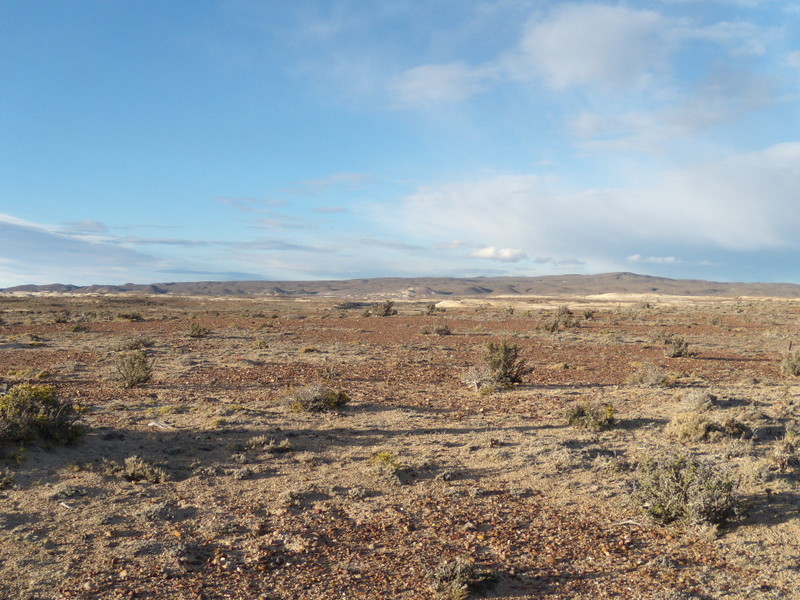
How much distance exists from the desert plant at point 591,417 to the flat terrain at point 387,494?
8.8 inches

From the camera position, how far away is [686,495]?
22.9 feet

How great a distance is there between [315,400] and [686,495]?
8.08m

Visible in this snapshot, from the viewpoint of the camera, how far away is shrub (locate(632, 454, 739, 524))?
6.78 m

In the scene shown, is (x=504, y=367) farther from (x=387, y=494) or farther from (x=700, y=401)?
(x=387, y=494)

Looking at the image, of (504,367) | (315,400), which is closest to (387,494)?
(315,400)

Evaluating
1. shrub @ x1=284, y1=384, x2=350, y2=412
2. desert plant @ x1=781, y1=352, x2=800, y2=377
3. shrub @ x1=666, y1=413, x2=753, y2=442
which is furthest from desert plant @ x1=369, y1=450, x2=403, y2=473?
desert plant @ x1=781, y1=352, x2=800, y2=377

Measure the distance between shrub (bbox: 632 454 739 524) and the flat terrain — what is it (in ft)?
0.52

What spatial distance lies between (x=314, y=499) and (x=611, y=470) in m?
5.23

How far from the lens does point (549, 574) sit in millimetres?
5867

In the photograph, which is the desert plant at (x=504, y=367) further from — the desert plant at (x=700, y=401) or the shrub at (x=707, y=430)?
the shrub at (x=707, y=430)

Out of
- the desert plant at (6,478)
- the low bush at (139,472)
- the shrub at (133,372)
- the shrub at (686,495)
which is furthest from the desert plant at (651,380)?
the desert plant at (6,478)

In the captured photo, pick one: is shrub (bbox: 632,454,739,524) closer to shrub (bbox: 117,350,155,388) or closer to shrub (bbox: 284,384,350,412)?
shrub (bbox: 284,384,350,412)

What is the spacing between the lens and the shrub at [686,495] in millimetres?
6777

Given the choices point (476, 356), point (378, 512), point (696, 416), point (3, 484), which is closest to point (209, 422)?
point (3, 484)
